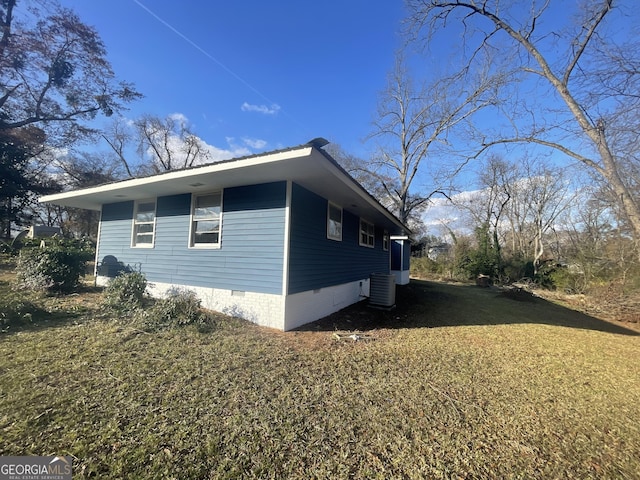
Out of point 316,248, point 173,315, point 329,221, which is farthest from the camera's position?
point 329,221

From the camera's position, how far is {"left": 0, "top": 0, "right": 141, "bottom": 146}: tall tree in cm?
1321

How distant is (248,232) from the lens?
5.54 m

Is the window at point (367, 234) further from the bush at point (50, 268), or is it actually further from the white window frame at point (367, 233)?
the bush at point (50, 268)

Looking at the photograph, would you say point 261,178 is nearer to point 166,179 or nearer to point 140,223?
point 166,179

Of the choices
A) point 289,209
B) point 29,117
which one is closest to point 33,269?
point 289,209

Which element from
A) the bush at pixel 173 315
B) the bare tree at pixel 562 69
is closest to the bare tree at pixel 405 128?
the bare tree at pixel 562 69

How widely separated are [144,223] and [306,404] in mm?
7099

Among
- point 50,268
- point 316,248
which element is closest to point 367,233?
point 316,248

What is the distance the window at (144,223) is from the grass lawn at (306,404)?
2.74 metres

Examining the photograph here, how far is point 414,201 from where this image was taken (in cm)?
2078

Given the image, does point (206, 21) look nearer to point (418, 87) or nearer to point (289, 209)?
point (289, 209)

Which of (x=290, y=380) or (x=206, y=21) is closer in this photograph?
(x=290, y=380)

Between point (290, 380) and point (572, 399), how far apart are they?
329 cm

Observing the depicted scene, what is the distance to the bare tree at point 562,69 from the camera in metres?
5.82
